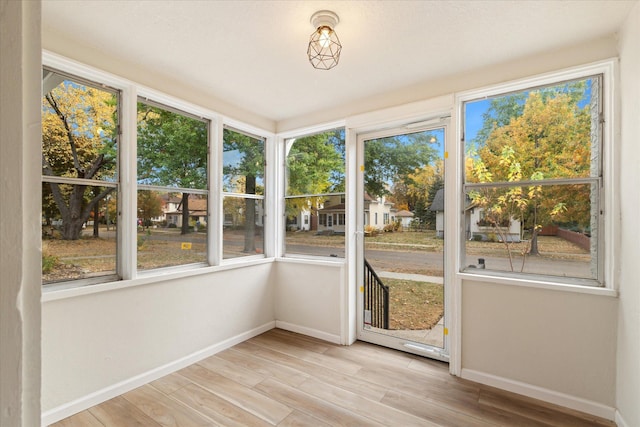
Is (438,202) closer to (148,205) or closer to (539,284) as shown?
(539,284)

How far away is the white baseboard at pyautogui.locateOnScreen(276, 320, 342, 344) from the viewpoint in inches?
131

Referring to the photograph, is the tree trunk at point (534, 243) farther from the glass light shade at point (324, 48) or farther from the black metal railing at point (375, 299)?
the glass light shade at point (324, 48)

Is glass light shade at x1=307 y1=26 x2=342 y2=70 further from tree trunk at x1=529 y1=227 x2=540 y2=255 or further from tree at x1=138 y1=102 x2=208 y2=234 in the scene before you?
tree trunk at x1=529 y1=227 x2=540 y2=255

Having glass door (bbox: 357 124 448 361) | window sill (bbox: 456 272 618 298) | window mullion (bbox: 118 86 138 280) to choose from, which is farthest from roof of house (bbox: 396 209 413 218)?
window mullion (bbox: 118 86 138 280)

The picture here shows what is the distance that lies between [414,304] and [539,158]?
5.65 feet

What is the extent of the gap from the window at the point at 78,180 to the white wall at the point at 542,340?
300 centimetres

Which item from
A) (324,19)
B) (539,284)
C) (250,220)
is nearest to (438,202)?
(539,284)

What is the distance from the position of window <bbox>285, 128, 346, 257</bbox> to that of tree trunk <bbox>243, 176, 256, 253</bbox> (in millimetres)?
420

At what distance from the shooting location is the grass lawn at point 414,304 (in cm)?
300

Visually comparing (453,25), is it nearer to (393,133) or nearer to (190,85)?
(393,133)

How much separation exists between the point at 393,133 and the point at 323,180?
0.94 meters
